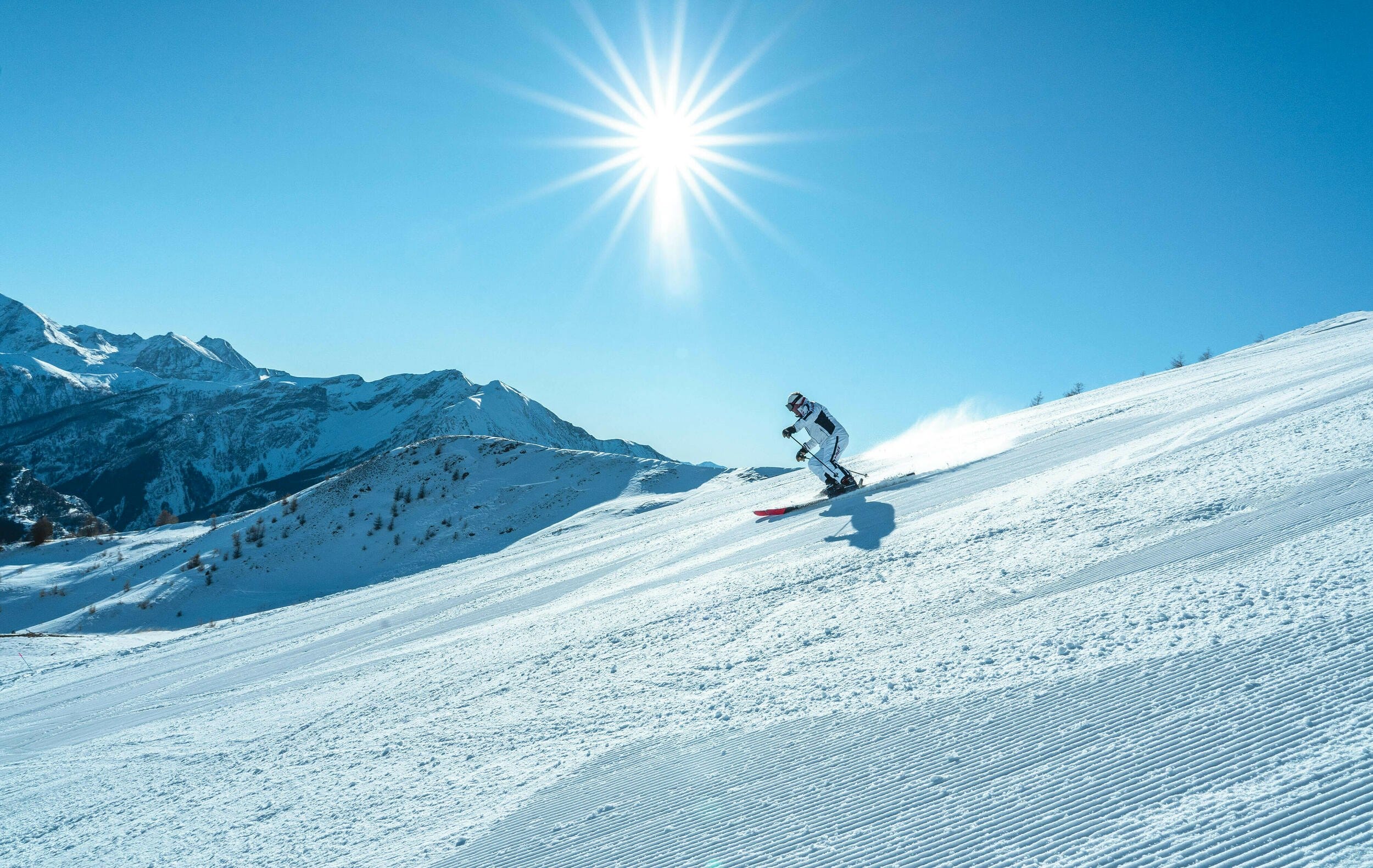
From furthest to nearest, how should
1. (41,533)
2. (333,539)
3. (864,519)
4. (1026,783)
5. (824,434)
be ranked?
(41,533)
(333,539)
(824,434)
(864,519)
(1026,783)

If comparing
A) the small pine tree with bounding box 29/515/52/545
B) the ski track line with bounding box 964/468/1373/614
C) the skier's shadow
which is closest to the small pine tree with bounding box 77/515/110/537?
the small pine tree with bounding box 29/515/52/545

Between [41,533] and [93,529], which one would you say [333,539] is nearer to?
[41,533]

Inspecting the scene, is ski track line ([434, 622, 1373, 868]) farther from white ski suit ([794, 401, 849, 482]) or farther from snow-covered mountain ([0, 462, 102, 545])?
snow-covered mountain ([0, 462, 102, 545])

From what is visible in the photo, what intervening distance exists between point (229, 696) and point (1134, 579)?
9.90 metres

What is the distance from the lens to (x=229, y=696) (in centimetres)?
841

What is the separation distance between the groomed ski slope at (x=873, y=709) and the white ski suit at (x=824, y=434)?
2.92 meters

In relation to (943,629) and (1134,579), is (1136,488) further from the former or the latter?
(943,629)

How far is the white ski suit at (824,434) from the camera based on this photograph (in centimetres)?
1282

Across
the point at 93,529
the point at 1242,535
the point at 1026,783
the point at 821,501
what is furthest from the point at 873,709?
the point at 93,529

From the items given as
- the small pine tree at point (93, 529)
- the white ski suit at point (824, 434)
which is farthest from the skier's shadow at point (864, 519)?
the small pine tree at point (93, 529)


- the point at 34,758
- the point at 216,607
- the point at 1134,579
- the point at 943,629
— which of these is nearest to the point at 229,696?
the point at 34,758

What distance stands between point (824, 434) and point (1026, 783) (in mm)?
9990

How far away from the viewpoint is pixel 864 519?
948 cm

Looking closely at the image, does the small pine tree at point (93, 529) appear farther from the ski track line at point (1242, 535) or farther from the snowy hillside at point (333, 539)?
the ski track line at point (1242, 535)
